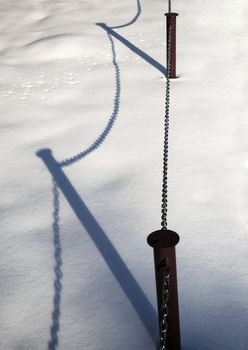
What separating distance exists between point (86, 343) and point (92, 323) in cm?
10

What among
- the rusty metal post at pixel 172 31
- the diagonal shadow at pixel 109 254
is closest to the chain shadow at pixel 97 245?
the diagonal shadow at pixel 109 254

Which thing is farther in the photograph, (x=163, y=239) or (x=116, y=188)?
(x=116, y=188)

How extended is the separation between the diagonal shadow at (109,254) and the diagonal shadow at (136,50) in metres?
2.09

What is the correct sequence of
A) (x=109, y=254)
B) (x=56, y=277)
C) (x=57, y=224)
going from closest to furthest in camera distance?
(x=56, y=277) → (x=109, y=254) → (x=57, y=224)

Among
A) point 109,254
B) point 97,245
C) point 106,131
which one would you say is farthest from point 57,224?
point 106,131

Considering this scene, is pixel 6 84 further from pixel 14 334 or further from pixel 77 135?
pixel 14 334

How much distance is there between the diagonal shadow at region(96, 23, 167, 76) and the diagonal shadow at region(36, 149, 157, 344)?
2.09 metres

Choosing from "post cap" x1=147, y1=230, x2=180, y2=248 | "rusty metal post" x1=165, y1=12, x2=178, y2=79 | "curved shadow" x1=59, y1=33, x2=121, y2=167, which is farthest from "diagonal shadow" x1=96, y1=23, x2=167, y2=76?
"post cap" x1=147, y1=230, x2=180, y2=248

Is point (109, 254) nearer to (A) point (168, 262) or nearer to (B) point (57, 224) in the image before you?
(B) point (57, 224)

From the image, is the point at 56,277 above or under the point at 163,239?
under

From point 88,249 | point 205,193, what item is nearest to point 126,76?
point 205,193

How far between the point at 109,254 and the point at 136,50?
3.56m

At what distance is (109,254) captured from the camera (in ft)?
7.50

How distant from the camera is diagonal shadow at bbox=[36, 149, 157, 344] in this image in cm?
193
